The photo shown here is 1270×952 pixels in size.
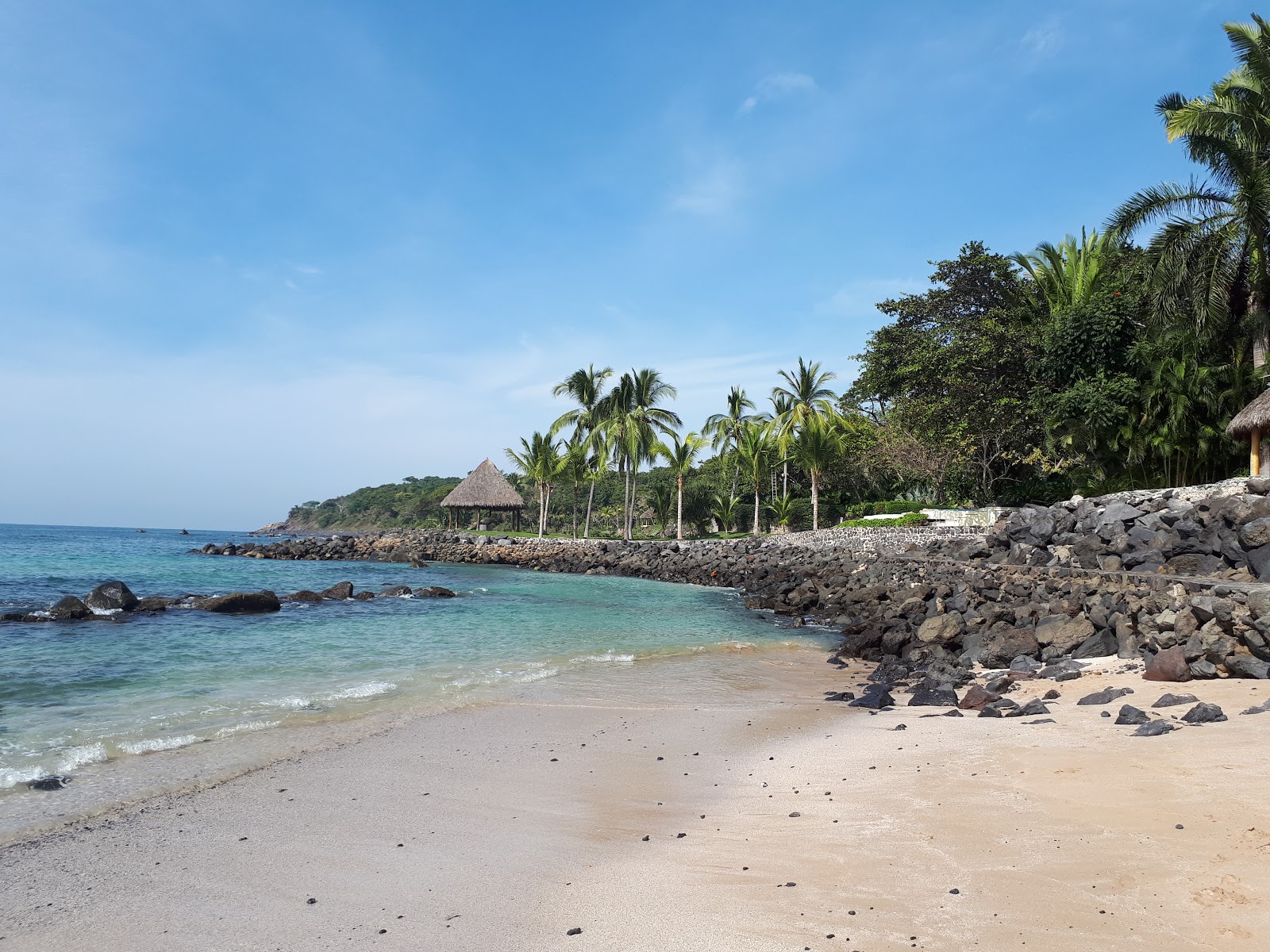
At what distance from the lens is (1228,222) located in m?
20.2

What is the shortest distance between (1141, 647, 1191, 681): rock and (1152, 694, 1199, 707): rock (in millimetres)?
1240

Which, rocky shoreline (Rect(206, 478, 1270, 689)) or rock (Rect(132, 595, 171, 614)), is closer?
rocky shoreline (Rect(206, 478, 1270, 689))

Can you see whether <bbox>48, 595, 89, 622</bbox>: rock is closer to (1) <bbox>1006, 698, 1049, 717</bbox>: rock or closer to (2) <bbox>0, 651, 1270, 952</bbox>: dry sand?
(2) <bbox>0, 651, 1270, 952</bbox>: dry sand

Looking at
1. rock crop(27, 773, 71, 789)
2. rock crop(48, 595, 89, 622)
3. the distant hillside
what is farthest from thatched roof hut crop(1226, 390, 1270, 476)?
the distant hillside

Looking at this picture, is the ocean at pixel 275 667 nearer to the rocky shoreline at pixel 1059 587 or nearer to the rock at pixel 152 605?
the rock at pixel 152 605

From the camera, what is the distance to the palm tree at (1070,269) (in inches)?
1096

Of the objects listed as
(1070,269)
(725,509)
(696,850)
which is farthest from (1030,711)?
(725,509)

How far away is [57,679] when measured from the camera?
919 centimetres

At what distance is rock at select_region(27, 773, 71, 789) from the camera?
531 centimetres

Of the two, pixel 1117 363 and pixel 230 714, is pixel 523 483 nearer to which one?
pixel 1117 363

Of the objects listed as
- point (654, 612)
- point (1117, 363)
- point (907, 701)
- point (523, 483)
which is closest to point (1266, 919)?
point (907, 701)

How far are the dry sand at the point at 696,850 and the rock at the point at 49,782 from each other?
94 centimetres

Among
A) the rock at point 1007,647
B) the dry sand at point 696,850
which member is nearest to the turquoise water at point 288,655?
the dry sand at point 696,850

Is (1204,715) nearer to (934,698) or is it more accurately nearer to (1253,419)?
(934,698)
